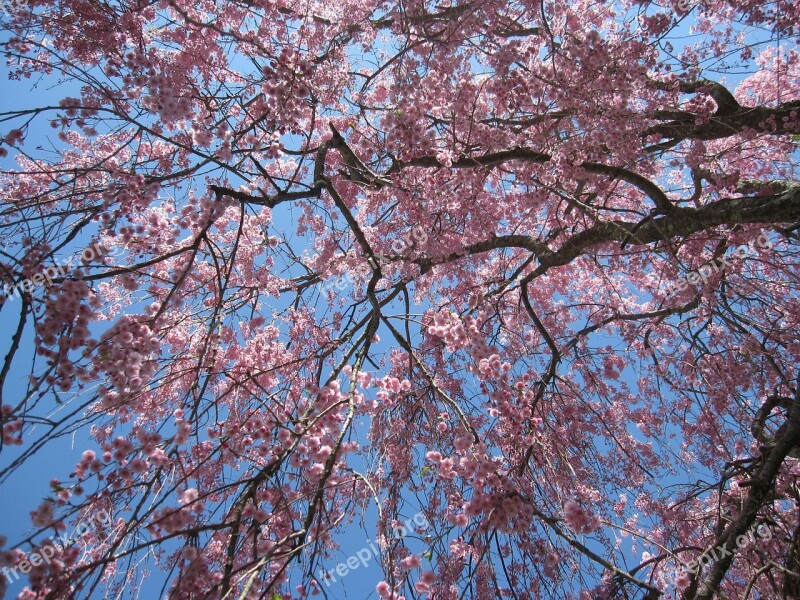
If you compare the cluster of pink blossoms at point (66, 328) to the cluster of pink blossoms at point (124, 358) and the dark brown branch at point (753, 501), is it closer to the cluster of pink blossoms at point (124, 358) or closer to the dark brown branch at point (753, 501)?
the cluster of pink blossoms at point (124, 358)

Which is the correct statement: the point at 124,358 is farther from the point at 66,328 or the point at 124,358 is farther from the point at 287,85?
the point at 287,85

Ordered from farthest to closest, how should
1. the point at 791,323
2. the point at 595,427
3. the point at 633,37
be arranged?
1. the point at 595,427
2. the point at 791,323
3. the point at 633,37

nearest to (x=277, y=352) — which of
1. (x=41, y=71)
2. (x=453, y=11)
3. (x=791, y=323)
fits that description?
(x=41, y=71)

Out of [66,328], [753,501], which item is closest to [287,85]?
[66,328]

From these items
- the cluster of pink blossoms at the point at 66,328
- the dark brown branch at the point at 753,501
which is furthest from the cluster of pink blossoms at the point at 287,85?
the dark brown branch at the point at 753,501

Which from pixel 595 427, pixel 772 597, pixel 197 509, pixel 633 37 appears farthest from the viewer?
pixel 595 427

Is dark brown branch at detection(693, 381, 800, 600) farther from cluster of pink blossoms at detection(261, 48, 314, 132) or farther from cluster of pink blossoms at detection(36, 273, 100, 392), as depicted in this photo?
cluster of pink blossoms at detection(261, 48, 314, 132)

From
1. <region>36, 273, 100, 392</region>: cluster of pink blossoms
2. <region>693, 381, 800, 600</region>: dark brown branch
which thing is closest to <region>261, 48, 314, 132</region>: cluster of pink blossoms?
<region>36, 273, 100, 392</region>: cluster of pink blossoms

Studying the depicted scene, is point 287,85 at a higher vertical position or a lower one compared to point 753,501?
higher

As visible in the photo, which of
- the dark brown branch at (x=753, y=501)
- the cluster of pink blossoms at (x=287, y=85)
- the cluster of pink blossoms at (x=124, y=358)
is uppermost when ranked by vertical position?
the cluster of pink blossoms at (x=287, y=85)

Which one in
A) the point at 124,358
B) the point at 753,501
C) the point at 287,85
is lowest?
the point at 753,501

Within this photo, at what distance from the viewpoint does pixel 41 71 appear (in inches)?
174

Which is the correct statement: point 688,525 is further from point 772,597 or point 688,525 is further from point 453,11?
point 453,11

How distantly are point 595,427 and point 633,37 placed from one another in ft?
15.6
